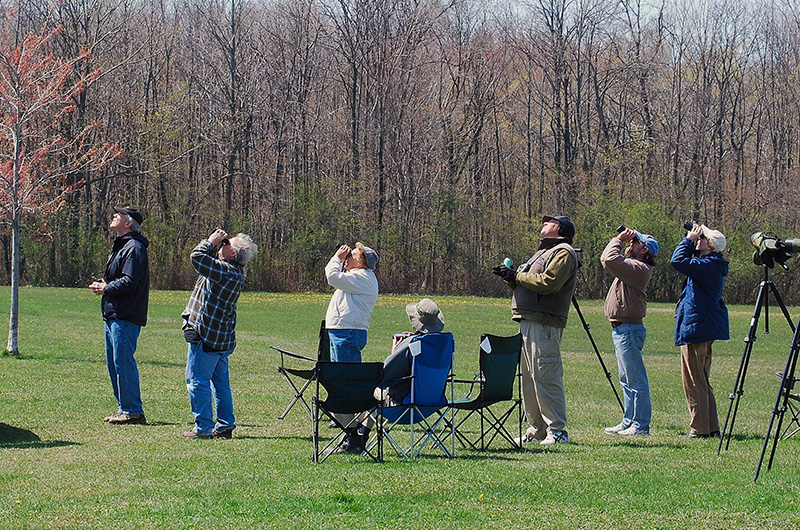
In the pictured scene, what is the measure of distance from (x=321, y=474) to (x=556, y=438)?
255 cm

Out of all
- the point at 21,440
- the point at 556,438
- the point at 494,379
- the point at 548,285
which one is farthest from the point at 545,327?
the point at 21,440

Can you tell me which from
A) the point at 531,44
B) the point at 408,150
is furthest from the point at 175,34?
the point at 531,44

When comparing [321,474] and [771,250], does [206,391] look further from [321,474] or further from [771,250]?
[771,250]

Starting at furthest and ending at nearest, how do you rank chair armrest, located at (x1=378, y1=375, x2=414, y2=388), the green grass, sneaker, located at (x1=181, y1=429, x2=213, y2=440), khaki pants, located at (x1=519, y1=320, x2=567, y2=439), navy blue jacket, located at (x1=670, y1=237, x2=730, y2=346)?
navy blue jacket, located at (x1=670, y1=237, x2=730, y2=346) < khaki pants, located at (x1=519, y1=320, x2=567, y2=439) < sneaker, located at (x1=181, y1=429, x2=213, y2=440) < chair armrest, located at (x1=378, y1=375, x2=414, y2=388) < the green grass

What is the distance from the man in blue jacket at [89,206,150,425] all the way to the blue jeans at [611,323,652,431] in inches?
173

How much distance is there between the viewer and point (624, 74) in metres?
47.9

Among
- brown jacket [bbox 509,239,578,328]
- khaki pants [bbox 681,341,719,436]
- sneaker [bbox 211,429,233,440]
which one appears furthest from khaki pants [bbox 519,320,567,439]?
sneaker [bbox 211,429,233,440]

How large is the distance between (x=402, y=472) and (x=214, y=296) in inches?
100

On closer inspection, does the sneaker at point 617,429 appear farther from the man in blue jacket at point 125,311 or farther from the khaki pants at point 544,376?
the man in blue jacket at point 125,311

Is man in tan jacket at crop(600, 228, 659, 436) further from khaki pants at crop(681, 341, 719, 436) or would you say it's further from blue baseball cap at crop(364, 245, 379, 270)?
blue baseball cap at crop(364, 245, 379, 270)

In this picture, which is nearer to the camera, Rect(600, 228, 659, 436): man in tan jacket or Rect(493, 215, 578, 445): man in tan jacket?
Rect(493, 215, 578, 445): man in tan jacket

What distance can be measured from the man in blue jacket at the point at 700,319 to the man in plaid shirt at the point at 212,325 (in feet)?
12.9

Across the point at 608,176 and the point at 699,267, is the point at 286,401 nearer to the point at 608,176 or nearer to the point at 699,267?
the point at 699,267

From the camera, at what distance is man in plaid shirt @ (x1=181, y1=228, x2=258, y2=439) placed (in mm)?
8023
